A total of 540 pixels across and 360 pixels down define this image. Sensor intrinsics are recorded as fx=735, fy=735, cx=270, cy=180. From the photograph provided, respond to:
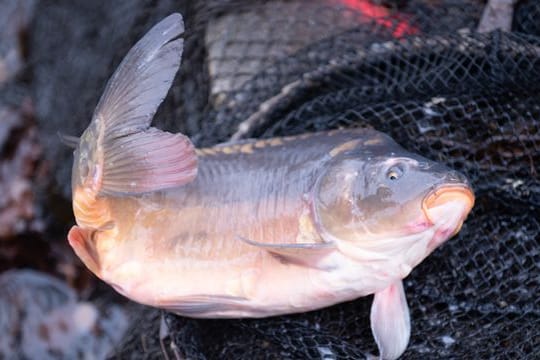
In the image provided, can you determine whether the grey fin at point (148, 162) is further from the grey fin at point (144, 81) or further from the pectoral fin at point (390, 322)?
the pectoral fin at point (390, 322)

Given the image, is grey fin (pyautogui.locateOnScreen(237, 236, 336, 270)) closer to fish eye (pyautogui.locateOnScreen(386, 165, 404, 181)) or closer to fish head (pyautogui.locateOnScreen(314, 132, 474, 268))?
fish head (pyautogui.locateOnScreen(314, 132, 474, 268))

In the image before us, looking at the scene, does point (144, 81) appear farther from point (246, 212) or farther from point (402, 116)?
point (402, 116)

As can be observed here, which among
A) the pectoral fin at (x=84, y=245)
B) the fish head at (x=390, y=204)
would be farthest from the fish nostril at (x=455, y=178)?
the pectoral fin at (x=84, y=245)

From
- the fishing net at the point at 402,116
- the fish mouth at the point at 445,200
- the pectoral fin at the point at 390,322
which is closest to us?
the fish mouth at the point at 445,200

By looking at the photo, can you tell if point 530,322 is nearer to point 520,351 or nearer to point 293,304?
point 520,351

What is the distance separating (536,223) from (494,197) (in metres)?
0.11

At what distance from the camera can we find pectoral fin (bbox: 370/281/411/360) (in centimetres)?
147

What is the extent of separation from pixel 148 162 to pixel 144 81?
0.51 feet

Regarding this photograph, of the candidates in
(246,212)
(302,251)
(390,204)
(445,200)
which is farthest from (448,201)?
(246,212)

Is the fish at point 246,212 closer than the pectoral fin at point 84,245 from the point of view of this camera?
Yes

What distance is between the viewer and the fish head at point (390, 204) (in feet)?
4.40

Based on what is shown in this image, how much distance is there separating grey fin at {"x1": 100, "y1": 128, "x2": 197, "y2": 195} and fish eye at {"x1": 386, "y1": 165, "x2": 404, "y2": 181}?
0.38 metres

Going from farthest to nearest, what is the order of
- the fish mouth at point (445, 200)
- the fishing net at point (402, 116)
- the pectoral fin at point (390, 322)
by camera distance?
the fishing net at point (402, 116)
the pectoral fin at point (390, 322)
the fish mouth at point (445, 200)

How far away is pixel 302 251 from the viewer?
1.39 meters
